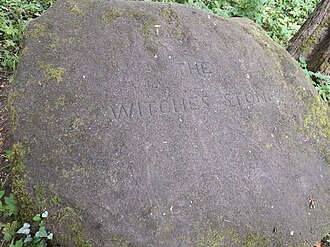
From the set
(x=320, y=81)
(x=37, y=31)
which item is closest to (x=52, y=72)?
(x=37, y=31)

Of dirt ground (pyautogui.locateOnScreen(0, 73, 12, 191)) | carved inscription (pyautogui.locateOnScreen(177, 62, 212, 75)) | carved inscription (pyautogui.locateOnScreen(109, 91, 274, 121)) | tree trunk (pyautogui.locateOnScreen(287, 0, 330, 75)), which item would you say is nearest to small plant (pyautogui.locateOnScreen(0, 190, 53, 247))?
dirt ground (pyautogui.locateOnScreen(0, 73, 12, 191))

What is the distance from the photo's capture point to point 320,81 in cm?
387

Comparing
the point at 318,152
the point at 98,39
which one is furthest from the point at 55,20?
the point at 318,152

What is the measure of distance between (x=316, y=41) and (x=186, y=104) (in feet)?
7.40

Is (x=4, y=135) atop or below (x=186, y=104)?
below

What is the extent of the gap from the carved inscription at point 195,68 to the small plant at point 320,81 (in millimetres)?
1594

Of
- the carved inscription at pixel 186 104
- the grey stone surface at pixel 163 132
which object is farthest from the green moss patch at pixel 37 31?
the carved inscription at pixel 186 104

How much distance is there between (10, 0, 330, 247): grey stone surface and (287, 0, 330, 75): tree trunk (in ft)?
4.24

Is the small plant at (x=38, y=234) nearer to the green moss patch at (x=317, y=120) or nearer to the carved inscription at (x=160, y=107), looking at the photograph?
the carved inscription at (x=160, y=107)

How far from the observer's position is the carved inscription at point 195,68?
253 centimetres

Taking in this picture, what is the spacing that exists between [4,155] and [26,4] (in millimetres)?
2009

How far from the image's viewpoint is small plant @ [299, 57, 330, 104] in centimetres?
372

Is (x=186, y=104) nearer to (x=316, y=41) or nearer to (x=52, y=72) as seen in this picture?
(x=52, y=72)

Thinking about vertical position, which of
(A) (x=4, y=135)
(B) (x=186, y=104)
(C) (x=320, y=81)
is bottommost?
(A) (x=4, y=135)
